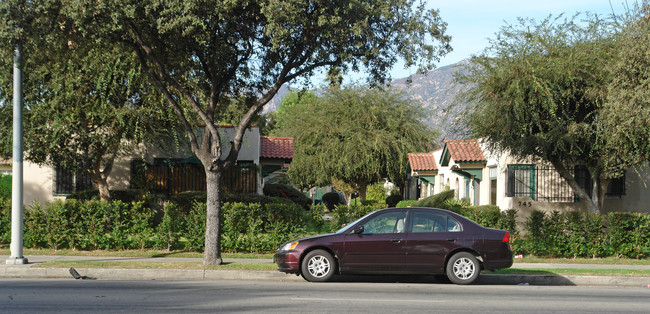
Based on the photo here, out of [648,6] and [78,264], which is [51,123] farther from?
[648,6]

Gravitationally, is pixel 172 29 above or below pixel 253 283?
above

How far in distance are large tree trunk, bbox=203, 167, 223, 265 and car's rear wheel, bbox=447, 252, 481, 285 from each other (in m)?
5.25

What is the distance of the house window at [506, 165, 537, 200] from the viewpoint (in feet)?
69.7

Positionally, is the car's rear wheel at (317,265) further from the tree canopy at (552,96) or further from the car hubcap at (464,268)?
the tree canopy at (552,96)

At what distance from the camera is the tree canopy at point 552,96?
680 inches

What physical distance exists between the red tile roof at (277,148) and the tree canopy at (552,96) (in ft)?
31.5

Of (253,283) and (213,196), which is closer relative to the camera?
(253,283)

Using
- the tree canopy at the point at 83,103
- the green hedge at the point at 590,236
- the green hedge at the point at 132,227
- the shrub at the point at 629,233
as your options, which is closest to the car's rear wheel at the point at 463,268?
the green hedge at the point at 590,236

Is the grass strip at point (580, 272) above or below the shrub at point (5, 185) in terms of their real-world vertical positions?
below

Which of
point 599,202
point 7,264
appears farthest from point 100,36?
point 599,202

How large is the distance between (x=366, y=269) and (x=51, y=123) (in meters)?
10.4

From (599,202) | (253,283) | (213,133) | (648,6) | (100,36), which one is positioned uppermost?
(648,6)

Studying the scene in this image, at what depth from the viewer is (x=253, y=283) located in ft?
40.7

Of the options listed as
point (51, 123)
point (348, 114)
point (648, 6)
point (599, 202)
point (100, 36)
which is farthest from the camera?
point (348, 114)
